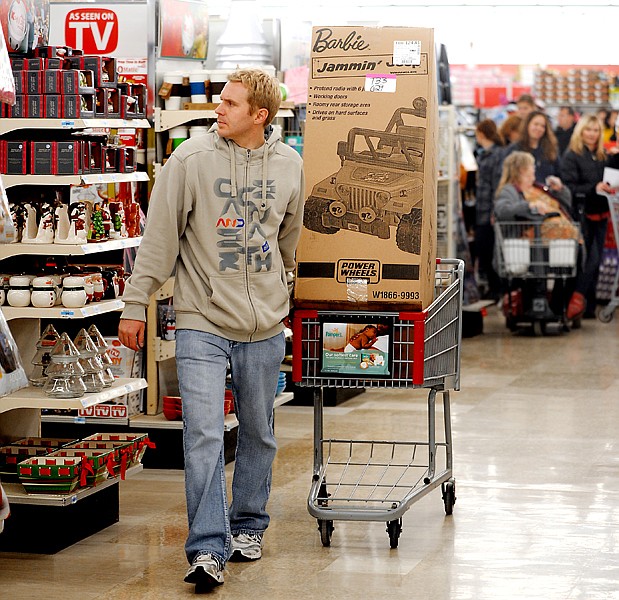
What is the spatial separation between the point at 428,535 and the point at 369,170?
136 centimetres

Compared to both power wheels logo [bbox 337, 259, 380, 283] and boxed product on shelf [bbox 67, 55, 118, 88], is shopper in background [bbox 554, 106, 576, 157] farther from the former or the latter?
power wheels logo [bbox 337, 259, 380, 283]

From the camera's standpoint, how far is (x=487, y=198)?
39.1 feet

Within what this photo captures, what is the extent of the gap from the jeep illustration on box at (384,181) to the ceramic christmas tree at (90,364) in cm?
107

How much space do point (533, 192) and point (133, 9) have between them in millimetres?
5701

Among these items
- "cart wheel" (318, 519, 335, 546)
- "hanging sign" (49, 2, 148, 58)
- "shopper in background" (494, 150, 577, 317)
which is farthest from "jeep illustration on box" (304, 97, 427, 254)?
"shopper in background" (494, 150, 577, 317)

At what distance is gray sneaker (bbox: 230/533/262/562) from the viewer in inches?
166

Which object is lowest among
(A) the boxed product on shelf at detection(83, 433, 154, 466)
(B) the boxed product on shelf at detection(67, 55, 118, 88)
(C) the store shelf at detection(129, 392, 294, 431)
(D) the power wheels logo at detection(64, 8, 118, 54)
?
(C) the store shelf at detection(129, 392, 294, 431)

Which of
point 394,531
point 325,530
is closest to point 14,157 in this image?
point 325,530

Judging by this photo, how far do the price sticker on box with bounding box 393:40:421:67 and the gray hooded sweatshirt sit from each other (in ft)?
2.20

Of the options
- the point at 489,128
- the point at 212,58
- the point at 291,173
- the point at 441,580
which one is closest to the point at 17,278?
the point at 291,173

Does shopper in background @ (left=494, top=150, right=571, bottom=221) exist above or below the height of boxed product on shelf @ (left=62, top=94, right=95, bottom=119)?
below

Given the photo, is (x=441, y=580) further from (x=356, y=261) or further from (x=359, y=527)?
(x=356, y=261)

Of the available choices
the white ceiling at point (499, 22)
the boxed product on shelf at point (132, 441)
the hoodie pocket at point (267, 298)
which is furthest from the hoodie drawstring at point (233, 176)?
the white ceiling at point (499, 22)

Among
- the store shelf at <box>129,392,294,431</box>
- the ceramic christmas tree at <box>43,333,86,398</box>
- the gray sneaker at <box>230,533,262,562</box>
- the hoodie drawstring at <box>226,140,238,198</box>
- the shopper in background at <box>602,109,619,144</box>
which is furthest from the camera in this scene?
the shopper in background at <box>602,109,619,144</box>
